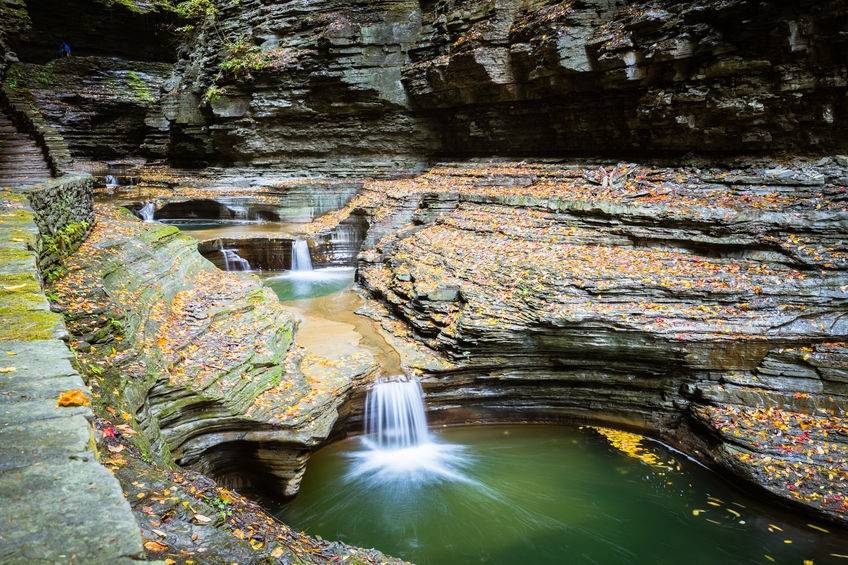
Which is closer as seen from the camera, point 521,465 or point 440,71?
point 521,465

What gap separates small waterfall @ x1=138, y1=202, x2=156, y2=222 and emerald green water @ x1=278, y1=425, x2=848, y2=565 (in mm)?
15959

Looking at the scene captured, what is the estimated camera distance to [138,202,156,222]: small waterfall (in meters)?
19.8

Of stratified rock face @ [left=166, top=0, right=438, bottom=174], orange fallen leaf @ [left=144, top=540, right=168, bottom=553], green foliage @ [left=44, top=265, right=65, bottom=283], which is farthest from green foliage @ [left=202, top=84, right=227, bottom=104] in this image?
orange fallen leaf @ [left=144, top=540, right=168, bottom=553]

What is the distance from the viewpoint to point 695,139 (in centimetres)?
1438

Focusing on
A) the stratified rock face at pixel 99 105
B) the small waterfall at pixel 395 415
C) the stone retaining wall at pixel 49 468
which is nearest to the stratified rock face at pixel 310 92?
the stratified rock face at pixel 99 105

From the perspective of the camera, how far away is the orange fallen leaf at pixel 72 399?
295 cm

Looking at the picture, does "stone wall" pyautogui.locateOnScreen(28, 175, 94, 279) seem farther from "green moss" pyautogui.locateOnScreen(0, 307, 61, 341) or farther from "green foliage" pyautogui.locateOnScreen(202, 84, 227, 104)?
"green foliage" pyautogui.locateOnScreen(202, 84, 227, 104)

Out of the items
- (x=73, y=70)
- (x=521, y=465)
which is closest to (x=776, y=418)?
(x=521, y=465)

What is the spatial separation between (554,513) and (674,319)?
432cm

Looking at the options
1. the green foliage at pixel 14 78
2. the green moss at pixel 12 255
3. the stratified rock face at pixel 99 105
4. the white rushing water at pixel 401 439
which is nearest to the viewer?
the green moss at pixel 12 255

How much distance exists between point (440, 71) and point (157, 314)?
50.3ft

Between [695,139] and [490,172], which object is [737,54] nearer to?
[695,139]

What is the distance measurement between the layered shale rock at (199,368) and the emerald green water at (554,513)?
3.91ft

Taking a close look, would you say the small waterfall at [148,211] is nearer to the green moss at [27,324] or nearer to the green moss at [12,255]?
the green moss at [12,255]
